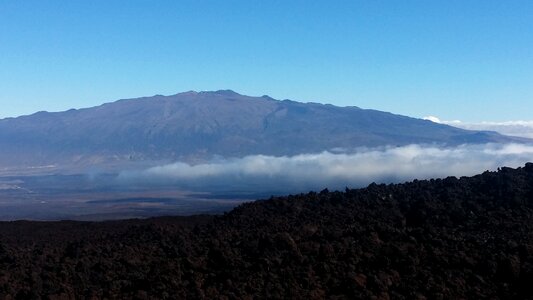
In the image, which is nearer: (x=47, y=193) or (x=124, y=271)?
(x=124, y=271)

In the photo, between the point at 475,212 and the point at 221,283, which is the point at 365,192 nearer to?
the point at 475,212

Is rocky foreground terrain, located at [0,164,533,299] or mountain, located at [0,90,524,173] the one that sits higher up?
mountain, located at [0,90,524,173]

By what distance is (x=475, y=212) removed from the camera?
14773 mm

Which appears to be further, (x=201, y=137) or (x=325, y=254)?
(x=201, y=137)

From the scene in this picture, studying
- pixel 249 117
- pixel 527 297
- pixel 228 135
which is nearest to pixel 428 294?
pixel 527 297

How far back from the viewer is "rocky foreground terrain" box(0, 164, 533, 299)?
1048 cm

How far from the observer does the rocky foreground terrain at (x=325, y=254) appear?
1048cm

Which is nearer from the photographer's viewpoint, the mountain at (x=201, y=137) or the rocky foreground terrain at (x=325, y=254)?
the rocky foreground terrain at (x=325, y=254)

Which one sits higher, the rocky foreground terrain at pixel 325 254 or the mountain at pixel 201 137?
the mountain at pixel 201 137

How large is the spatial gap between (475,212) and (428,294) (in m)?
5.18

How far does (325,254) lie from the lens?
461 inches

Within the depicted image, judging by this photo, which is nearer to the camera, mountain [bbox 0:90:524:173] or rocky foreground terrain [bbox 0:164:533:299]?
rocky foreground terrain [bbox 0:164:533:299]

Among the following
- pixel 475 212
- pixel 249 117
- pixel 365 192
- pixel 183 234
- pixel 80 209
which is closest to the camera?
pixel 475 212

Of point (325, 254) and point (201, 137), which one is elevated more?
point (201, 137)
